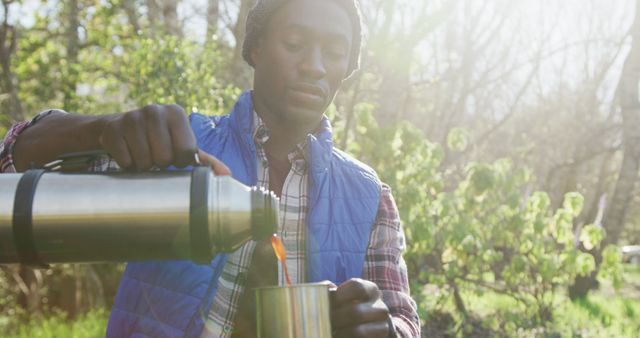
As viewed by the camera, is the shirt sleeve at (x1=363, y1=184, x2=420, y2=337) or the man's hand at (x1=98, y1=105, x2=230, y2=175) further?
the shirt sleeve at (x1=363, y1=184, x2=420, y2=337)

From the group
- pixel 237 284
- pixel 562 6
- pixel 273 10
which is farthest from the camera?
pixel 562 6

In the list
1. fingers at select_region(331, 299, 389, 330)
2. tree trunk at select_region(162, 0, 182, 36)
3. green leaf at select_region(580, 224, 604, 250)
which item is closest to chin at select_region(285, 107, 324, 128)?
fingers at select_region(331, 299, 389, 330)

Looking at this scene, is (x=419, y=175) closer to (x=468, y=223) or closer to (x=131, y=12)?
(x=468, y=223)

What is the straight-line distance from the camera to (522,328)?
18.9 ft

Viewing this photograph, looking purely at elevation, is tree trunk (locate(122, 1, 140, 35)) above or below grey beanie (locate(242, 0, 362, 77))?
below

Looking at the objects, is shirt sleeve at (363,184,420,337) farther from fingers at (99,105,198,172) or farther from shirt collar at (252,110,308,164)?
fingers at (99,105,198,172)

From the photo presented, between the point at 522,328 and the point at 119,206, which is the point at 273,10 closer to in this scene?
the point at 119,206

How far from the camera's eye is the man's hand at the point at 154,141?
130 cm

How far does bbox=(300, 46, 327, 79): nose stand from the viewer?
6.30 ft

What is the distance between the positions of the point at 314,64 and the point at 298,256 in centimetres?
58

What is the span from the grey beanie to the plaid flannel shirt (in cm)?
27

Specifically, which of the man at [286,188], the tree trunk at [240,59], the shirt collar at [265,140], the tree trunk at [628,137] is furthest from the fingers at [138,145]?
the tree trunk at [628,137]

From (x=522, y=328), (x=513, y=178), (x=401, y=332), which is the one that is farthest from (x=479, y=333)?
(x=401, y=332)

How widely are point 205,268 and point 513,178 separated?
4.19m
